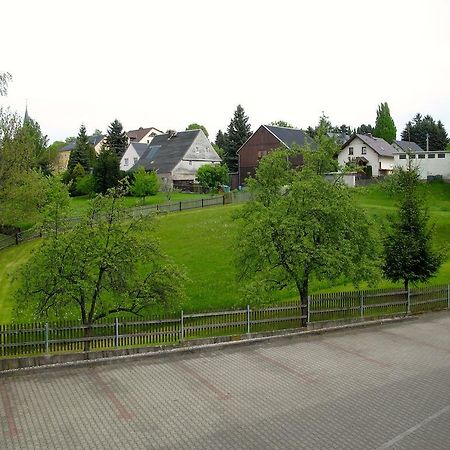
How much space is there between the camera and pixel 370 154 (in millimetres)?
64500

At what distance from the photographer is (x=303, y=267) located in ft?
65.6

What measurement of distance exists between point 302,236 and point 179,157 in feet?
171

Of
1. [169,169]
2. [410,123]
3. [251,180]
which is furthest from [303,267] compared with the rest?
[410,123]

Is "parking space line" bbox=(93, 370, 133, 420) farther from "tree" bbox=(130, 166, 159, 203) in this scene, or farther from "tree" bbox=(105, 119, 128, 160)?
"tree" bbox=(105, 119, 128, 160)

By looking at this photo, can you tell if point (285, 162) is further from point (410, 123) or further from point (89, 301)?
point (410, 123)

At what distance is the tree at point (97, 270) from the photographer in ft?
53.0

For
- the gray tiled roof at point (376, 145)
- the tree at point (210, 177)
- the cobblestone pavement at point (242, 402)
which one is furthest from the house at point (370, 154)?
the cobblestone pavement at point (242, 402)

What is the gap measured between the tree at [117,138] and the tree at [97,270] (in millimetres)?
72925

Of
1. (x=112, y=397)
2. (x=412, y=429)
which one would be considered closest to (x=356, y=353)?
(x=412, y=429)

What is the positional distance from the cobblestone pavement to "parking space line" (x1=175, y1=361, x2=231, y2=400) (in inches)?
1.4

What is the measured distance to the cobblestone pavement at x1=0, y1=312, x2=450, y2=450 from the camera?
456 inches

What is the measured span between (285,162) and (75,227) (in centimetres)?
971

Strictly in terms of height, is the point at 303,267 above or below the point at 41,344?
above

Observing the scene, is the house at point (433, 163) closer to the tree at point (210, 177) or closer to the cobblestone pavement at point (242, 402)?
the tree at point (210, 177)
